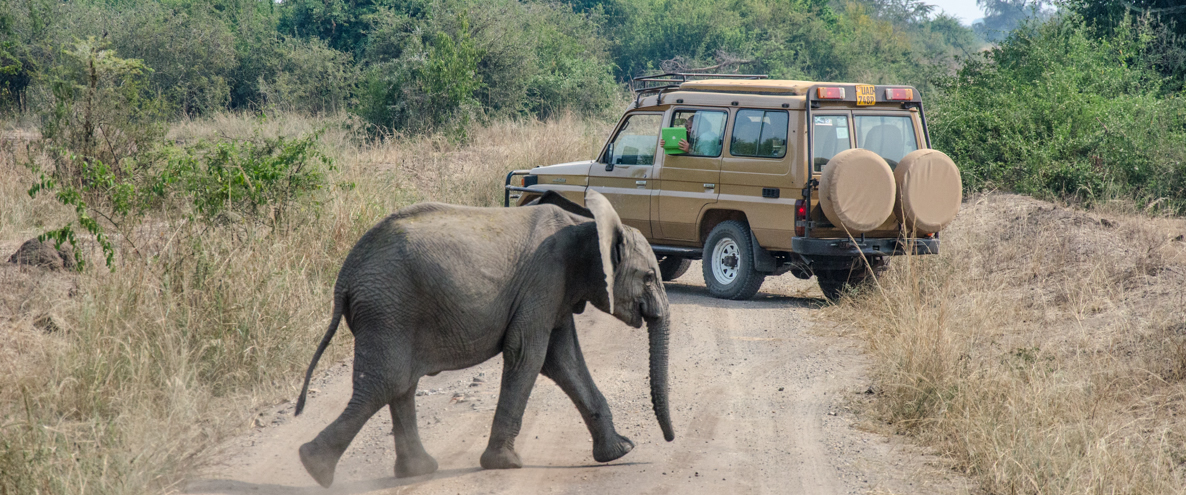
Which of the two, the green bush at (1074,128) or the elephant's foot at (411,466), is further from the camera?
the green bush at (1074,128)

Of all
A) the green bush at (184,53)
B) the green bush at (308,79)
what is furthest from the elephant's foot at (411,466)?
the green bush at (184,53)

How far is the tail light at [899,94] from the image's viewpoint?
9.80 metres

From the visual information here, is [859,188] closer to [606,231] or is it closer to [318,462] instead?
[606,231]

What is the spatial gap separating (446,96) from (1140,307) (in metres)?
13.5

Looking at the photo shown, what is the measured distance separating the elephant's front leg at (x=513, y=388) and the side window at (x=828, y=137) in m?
5.33

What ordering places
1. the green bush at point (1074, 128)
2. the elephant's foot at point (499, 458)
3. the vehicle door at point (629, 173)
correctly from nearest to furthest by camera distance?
the elephant's foot at point (499, 458) < the vehicle door at point (629, 173) < the green bush at point (1074, 128)

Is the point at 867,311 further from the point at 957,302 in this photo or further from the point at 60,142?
the point at 60,142

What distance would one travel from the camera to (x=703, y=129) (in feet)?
33.9

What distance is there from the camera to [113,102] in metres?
12.2

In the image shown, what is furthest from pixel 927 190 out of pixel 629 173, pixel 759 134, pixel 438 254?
pixel 438 254

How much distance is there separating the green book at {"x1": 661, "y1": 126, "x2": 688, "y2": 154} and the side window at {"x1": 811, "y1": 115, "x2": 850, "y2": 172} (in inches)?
55.2

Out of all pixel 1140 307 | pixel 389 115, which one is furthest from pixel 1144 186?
pixel 389 115

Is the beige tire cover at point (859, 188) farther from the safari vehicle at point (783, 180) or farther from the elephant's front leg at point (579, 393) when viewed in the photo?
the elephant's front leg at point (579, 393)

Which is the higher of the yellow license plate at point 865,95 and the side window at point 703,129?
the yellow license plate at point 865,95
